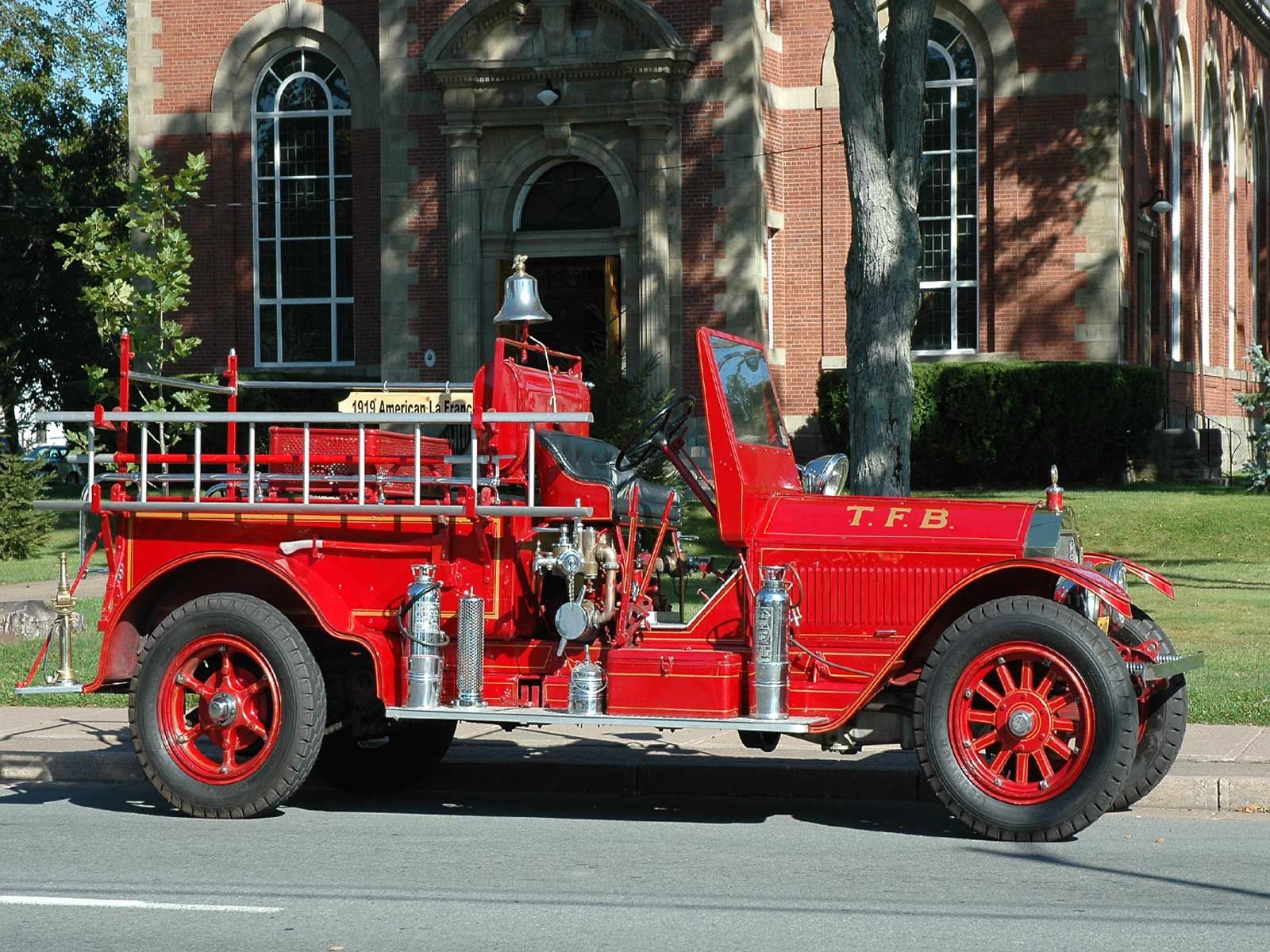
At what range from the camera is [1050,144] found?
26266 mm

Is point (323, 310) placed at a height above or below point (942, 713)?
above

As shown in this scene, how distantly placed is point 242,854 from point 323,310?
22210mm

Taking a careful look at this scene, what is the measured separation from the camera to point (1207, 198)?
35281mm

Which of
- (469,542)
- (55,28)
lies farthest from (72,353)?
(469,542)

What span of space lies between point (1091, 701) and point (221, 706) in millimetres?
3878

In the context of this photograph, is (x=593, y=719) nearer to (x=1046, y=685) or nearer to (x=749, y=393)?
(x=749, y=393)

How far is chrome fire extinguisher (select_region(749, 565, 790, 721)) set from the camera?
24.5 feet

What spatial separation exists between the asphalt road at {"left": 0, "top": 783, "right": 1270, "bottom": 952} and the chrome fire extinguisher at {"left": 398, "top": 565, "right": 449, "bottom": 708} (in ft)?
2.11

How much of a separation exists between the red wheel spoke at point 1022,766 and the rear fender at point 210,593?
2843mm

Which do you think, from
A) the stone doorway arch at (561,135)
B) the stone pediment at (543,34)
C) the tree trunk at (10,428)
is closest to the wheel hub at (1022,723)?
the stone doorway arch at (561,135)

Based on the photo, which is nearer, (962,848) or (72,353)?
(962,848)

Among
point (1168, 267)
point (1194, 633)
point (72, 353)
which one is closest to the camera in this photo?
point (1194, 633)

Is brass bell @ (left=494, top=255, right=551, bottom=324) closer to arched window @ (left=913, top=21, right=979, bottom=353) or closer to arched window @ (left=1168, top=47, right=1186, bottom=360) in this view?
arched window @ (left=913, top=21, right=979, bottom=353)

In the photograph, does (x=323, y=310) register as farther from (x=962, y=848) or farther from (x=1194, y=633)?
(x=962, y=848)
